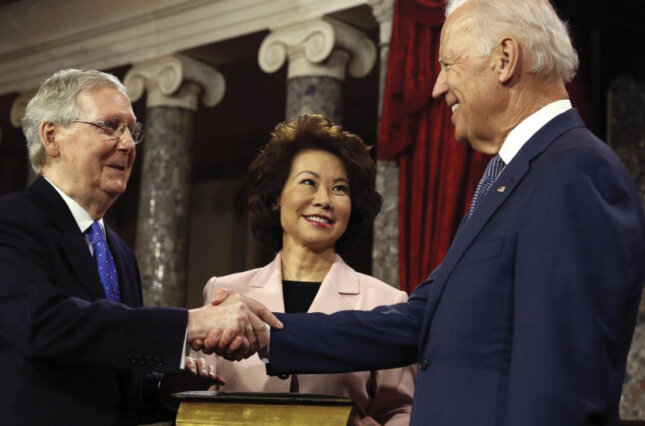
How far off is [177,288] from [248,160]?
446 cm

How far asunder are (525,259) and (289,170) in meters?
1.66

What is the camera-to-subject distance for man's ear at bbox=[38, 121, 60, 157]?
2963mm

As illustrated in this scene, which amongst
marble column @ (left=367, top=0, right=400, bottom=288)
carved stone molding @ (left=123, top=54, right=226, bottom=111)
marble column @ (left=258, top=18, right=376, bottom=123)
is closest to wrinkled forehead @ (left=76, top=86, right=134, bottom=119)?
marble column @ (left=367, top=0, right=400, bottom=288)

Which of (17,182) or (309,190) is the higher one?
(17,182)

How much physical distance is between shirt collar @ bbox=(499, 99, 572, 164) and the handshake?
33.1 inches

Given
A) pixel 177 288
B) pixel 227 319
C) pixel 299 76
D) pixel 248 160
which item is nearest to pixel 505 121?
pixel 227 319

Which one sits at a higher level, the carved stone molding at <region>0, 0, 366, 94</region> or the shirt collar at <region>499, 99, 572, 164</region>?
the carved stone molding at <region>0, 0, 366, 94</region>

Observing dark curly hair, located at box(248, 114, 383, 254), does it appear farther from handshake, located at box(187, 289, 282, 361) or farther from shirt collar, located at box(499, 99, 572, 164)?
shirt collar, located at box(499, 99, 572, 164)

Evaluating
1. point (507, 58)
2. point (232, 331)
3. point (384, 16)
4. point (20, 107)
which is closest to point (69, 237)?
point (232, 331)

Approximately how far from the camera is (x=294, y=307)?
10.9 ft

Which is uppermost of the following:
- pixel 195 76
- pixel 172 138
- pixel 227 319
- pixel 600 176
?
pixel 195 76

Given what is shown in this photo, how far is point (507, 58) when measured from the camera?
89.4 inches

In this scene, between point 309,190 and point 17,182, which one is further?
point 17,182

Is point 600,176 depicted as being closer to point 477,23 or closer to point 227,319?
point 477,23
